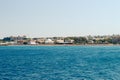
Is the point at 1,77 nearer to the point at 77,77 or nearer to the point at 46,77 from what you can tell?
the point at 46,77

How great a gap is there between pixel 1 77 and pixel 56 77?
726 centimetres

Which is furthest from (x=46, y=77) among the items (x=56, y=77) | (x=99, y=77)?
(x=99, y=77)

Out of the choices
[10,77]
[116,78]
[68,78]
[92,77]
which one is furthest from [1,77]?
[116,78]

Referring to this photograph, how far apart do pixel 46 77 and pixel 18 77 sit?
12.3 feet

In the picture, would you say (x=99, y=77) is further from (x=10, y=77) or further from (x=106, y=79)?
(x=10, y=77)

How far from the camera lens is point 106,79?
42969mm

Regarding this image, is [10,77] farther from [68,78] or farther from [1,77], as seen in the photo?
[68,78]

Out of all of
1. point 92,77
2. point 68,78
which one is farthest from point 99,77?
point 68,78

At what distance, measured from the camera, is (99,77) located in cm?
4491

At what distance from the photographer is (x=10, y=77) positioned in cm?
4550

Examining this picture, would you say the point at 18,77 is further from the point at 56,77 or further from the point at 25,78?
the point at 56,77

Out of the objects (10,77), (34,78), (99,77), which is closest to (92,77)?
(99,77)

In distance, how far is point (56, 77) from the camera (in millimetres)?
44938

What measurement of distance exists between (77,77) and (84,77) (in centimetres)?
Result: 91
